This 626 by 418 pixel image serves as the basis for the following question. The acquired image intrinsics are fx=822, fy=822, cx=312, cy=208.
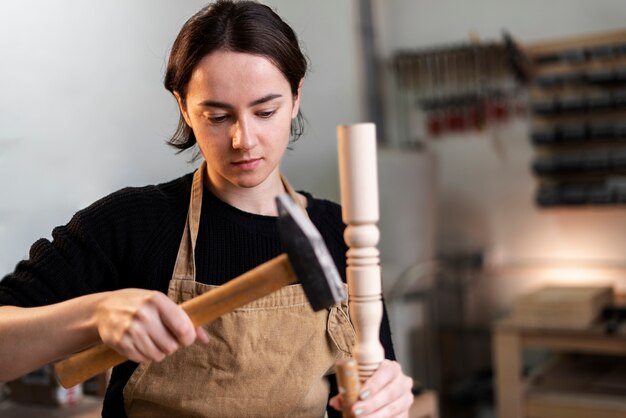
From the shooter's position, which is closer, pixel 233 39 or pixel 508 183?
pixel 233 39

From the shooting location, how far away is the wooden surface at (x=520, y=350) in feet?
10.2

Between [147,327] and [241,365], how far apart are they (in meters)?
0.37

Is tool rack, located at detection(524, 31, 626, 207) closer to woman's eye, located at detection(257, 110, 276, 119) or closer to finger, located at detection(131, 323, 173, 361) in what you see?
woman's eye, located at detection(257, 110, 276, 119)

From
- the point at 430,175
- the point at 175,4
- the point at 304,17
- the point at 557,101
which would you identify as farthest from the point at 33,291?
the point at 557,101

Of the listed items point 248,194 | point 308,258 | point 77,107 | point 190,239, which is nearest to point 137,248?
point 190,239

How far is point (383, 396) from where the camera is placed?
109 cm

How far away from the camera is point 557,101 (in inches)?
144

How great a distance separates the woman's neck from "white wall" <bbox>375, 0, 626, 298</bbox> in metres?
2.73

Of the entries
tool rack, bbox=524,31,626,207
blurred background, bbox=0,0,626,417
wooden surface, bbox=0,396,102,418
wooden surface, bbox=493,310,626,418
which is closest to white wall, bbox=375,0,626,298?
blurred background, bbox=0,0,626,417

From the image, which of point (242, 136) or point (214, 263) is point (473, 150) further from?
point (242, 136)

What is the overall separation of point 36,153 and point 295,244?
657 millimetres

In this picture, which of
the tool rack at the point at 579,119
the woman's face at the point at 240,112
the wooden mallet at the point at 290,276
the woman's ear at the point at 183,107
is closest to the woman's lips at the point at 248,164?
the woman's face at the point at 240,112

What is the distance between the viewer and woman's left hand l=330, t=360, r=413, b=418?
3.49ft

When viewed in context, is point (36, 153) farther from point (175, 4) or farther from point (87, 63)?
point (175, 4)
